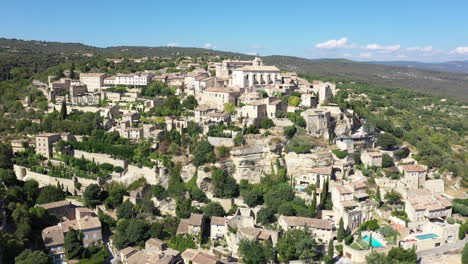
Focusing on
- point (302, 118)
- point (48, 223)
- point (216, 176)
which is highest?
point (302, 118)

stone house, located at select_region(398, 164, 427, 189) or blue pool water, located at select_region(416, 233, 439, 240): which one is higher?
stone house, located at select_region(398, 164, 427, 189)

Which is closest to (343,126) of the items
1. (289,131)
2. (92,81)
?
(289,131)

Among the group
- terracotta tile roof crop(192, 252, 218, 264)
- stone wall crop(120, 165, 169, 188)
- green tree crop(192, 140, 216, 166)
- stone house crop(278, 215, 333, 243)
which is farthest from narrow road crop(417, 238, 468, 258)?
stone wall crop(120, 165, 169, 188)

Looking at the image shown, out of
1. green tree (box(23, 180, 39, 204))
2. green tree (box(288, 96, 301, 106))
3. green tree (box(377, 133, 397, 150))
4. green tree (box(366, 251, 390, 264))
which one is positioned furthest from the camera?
green tree (box(288, 96, 301, 106))

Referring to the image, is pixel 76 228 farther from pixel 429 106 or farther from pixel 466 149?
pixel 429 106

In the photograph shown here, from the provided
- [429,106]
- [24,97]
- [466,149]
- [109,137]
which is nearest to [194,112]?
[109,137]

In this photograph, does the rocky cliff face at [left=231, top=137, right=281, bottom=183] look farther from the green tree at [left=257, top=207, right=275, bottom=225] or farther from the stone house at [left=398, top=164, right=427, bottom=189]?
the stone house at [left=398, top=164, right=427, bottom=189]

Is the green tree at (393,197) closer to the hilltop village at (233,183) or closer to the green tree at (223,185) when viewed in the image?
the hilltop village at (233,183)
